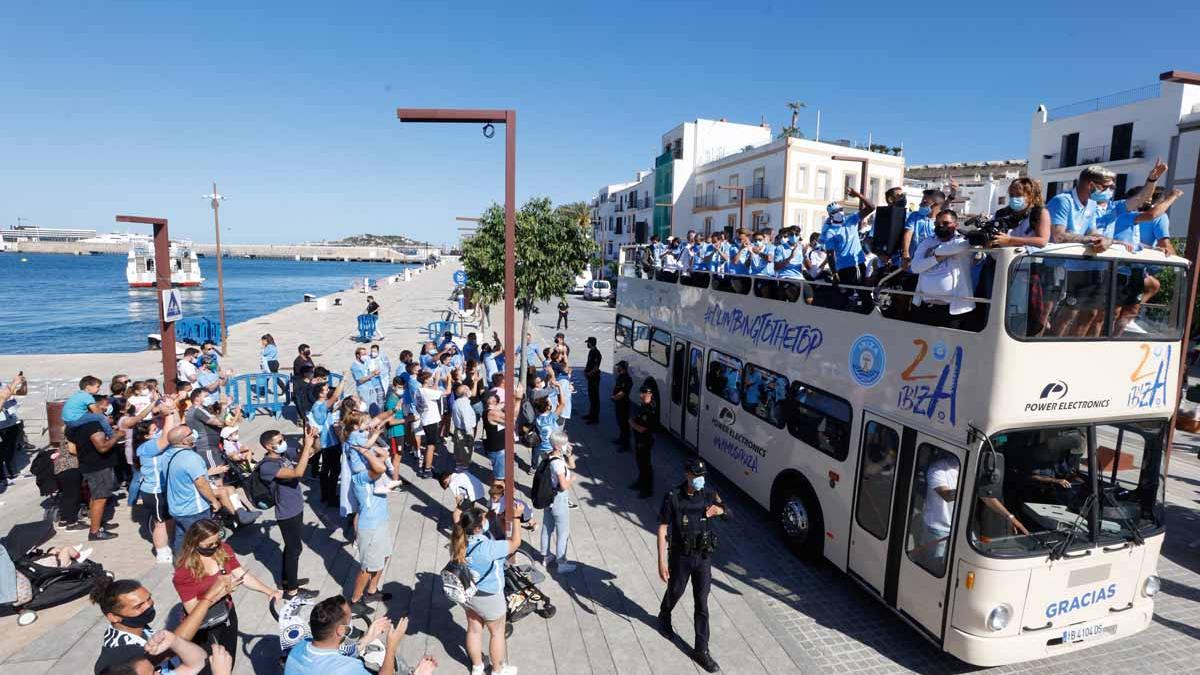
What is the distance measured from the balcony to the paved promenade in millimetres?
29240

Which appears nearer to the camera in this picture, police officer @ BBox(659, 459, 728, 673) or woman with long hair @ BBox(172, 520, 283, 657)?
woman with long hair @ BBox(172, 520, 283, 657)

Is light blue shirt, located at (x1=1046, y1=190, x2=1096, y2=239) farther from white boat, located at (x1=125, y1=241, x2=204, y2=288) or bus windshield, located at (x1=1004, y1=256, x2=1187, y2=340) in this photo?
white boat, located at (x1=125, y1=241, x2=204, y2=288)

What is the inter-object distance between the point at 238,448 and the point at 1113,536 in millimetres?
10267

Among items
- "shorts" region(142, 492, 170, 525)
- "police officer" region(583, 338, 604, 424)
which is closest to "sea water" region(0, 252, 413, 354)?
"police officer" region(583, 338, 604, 424)

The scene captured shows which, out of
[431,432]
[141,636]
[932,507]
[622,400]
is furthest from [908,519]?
[431,432]

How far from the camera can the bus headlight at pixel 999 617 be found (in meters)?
5.26

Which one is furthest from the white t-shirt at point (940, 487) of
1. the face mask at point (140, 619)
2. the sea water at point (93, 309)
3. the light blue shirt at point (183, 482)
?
the sea water at point (93, 309)

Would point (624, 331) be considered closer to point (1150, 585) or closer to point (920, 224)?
point (920, 224)

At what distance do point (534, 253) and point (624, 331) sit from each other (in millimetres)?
3003

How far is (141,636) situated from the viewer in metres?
4.12

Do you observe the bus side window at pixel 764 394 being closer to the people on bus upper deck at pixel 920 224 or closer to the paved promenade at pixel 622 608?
the paved promenade at pixel 622 608

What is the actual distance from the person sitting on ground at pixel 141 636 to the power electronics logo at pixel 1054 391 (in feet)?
21.6

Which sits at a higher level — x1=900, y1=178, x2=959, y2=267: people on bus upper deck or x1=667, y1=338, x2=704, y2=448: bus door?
x1=900, y1=178, x2=959, y2=267: people on bus upper deck

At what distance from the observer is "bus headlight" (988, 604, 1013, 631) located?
526cm
